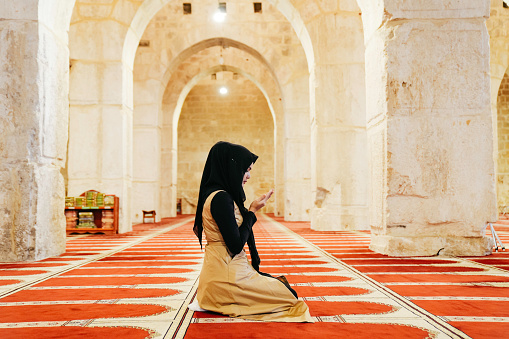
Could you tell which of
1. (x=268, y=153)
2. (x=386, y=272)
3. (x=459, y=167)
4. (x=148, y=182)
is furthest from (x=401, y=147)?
(x=268, y=153)

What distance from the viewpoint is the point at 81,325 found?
96.3 inches

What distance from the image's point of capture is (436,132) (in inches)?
209

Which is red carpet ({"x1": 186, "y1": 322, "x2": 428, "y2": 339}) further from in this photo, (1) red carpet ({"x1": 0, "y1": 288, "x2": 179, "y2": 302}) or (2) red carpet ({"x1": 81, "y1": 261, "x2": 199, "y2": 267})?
(2) red carpet ({"x1": 81, "y1": 261, "x2": 199, "y2": 267})

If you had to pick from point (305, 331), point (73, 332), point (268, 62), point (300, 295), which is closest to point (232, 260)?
A: point (305, 331)

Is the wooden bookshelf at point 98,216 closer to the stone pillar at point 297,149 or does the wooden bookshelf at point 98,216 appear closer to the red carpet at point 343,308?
the stone pillar at point 297,149

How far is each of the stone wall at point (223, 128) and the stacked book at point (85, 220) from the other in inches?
505

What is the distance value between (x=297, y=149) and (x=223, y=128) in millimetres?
8737

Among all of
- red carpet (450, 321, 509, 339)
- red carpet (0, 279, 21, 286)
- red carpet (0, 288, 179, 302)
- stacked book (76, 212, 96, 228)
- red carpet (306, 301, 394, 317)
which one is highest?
stacked book (76, 212, 96, 228)

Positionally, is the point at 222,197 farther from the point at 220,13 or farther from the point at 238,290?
the point at 220,13

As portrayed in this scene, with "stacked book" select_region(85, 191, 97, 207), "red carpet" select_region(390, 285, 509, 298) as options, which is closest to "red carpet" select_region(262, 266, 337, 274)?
"red carpet" select_region(390, 285, 509, 298)

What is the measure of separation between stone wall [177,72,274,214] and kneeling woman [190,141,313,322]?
63.2ft

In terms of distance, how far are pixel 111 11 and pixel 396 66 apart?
239 inches

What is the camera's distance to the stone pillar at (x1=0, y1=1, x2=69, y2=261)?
5129mm

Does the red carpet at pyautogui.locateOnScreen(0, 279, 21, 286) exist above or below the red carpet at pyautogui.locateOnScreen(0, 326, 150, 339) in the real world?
below
